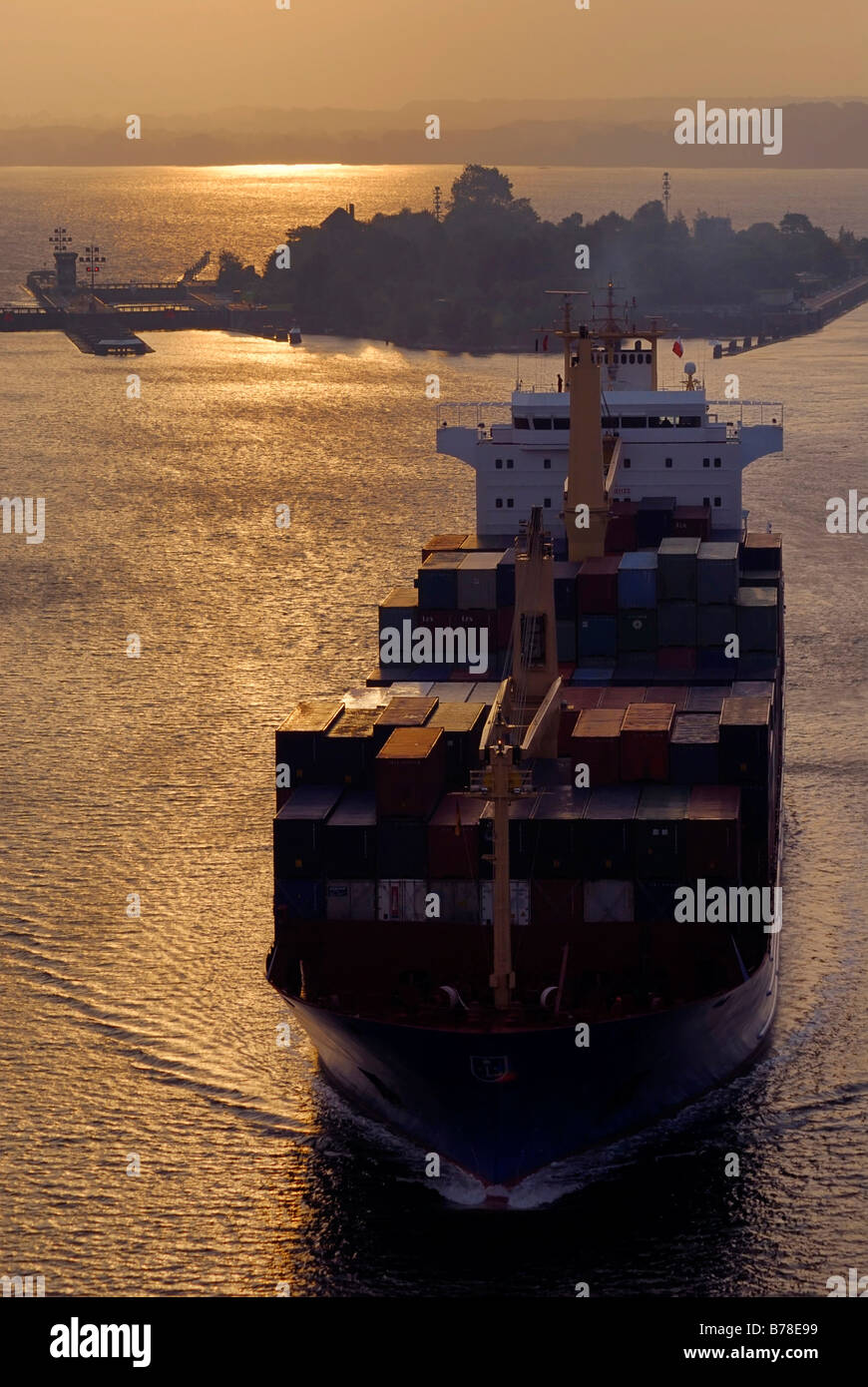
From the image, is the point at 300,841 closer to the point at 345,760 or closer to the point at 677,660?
the point at 345,760

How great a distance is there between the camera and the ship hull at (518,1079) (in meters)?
28.0

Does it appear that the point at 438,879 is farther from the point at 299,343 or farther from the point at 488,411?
the point at 299,343

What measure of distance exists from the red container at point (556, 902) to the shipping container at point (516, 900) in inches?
3.8

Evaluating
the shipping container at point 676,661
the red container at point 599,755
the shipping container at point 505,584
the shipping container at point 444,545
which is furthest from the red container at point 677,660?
the shipping container at point 444,545

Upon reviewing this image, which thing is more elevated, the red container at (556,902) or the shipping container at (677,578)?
the shipping container at (677,578)

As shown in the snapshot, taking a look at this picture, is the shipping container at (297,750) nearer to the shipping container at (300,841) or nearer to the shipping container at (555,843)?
the shipping container at (300,841)

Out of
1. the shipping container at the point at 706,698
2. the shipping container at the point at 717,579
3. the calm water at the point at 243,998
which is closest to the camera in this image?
the calm water at the point at 243,998

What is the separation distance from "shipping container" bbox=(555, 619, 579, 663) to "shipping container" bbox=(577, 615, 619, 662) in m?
0.11

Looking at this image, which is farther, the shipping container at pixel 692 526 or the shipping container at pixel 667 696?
the shipping container at pixel 692 526

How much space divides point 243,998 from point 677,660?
1007 cm

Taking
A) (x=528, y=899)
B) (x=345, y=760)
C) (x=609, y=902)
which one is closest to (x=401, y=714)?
(x=345, y=760)

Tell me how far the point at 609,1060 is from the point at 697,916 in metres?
2.58

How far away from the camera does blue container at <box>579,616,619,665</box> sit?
3750 centimetres
